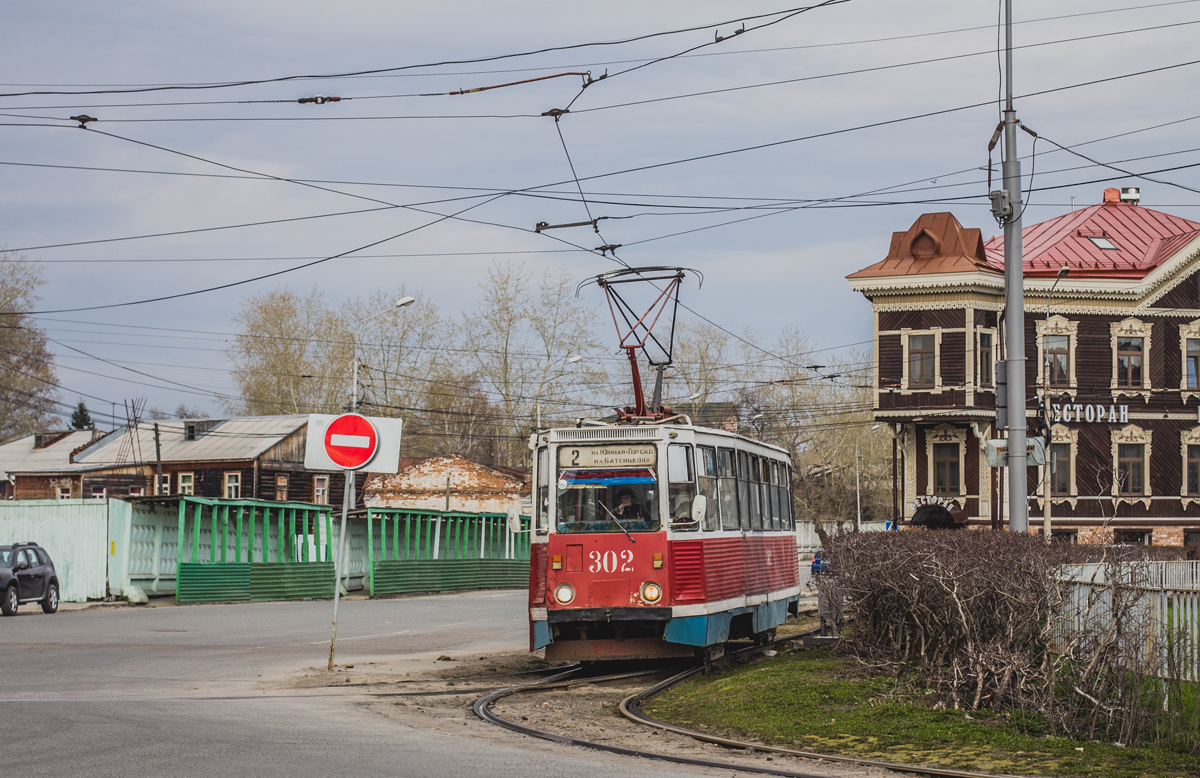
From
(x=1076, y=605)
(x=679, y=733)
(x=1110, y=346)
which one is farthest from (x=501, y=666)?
(x=1110, y=346)

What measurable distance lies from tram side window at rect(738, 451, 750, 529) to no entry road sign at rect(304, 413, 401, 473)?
446 centimetres

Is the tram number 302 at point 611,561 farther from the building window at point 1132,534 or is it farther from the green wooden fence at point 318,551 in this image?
the building window at point 1132,534

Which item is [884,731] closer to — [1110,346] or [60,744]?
[60,744]

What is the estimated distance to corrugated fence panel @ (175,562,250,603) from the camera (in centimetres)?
3447

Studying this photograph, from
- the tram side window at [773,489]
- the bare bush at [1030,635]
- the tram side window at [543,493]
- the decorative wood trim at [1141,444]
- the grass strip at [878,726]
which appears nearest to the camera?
the grass strip at [878,726]

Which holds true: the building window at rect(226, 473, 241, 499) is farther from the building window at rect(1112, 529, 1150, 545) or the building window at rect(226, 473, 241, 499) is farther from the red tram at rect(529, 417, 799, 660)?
the red tram at rect(529, 417, 799, 660)

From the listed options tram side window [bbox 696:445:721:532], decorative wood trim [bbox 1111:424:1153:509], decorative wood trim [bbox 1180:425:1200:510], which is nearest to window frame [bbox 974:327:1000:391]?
decorative wood trim [bbox 1111:424:1153:509]

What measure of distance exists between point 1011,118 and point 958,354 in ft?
97.5

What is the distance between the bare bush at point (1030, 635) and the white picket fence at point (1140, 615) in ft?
0.04

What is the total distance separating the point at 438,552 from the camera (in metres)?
48.2

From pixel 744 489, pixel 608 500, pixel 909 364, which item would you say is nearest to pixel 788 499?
pixel 744 489

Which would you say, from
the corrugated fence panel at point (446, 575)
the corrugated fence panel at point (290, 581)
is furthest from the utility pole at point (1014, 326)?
the corrugated fence panel at point (446, 575)

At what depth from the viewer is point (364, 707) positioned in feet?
41.1

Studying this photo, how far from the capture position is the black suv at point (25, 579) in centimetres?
2736
